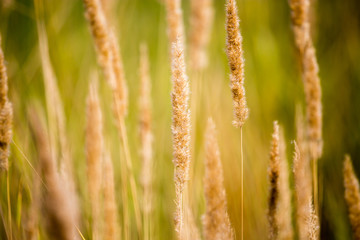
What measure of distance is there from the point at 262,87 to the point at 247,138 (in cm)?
52

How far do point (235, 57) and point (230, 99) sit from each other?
4.59ft

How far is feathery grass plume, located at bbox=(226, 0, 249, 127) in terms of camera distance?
2.30ft

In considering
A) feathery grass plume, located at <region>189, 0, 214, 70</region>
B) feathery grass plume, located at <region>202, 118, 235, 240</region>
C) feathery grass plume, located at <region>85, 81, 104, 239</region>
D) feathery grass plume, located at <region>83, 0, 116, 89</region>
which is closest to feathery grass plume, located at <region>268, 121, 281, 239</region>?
feathery grass plume, located at <region>202, 118, 235, 240</region>

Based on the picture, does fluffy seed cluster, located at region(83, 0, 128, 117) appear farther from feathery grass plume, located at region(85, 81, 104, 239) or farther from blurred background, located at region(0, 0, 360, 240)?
blurred background, located at region(0, 0, 360, 240)

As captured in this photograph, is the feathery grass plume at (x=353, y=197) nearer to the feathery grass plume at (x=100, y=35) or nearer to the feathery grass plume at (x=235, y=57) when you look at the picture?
the feathery grass plume at (x=235, y=57)

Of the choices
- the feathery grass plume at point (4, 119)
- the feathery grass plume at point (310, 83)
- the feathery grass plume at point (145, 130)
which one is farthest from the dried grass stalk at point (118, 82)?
the feathery grass plume at point (310, 83)

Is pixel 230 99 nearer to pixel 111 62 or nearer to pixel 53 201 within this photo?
pixel 111 62

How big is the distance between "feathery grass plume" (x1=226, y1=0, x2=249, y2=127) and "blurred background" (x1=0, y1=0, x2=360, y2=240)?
432 millimetres

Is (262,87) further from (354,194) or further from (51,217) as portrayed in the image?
(51,217)

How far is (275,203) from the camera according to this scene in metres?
0.80

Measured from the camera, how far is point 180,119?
27.6 inches

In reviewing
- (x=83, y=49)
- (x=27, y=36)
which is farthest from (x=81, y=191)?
(x=27, y=36)

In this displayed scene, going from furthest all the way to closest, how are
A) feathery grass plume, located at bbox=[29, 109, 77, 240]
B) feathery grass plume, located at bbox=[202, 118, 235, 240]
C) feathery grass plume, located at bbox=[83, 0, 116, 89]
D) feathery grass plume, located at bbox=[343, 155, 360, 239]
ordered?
feathery grass plume, located at bbox=[83, 0, 116, 89] < feathery grass plume, located at bbox=[343, 155, 360, 239] < feathery grass plume, located at bbox=[202, 118, 235, 240] < feathery grass plume, located at bbox=[29, 109, 77, 240]

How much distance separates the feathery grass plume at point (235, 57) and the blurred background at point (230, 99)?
0.43 meters
